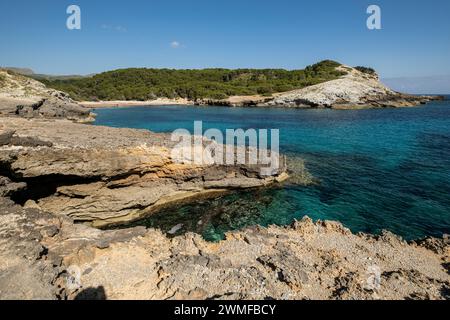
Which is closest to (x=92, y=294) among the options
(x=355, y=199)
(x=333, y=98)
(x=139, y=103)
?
(x=355, y=199)

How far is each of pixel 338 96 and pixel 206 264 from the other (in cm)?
8837

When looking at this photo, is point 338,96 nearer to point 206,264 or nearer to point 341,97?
point 341,97

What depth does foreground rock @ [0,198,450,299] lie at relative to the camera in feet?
26.2

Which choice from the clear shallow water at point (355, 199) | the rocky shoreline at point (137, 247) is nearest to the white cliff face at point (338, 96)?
the clear shallow water at point (355, 199)

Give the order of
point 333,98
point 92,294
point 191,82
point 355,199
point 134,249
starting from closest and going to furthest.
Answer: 1. point 92,294
2. point 134,249
3. point 355,199
4. point 333,98
5. point 191,82

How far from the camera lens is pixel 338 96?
86812 mm

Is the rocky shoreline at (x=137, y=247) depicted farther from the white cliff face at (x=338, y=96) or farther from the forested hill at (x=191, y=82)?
the forested hill at (x=191, y=82)

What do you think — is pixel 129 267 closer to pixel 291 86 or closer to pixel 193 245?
pixel 193 245

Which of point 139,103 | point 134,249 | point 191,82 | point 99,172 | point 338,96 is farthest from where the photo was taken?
point 191,82

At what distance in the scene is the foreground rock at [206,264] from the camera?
797 centimetres

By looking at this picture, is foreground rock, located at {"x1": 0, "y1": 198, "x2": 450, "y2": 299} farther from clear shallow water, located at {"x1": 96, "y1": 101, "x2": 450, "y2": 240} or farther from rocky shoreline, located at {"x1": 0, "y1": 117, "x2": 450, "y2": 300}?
clear shallow water, located at {"x1": 96, "y1": 101, "x2": 450, "y2": 240}
